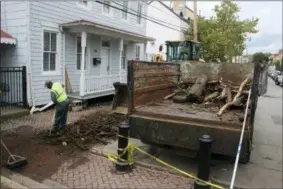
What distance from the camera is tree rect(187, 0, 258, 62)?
29.6 m

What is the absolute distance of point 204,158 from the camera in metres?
4.16

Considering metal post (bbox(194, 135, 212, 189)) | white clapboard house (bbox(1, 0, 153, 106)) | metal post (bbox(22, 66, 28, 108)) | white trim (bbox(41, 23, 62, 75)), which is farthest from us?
white trim (bbox(41, 23, 62, 75))

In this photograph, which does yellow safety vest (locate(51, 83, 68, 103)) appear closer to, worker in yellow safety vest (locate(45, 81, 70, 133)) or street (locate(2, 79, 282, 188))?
worker in yellow safety vest (locate(45, 81, 70, 133))

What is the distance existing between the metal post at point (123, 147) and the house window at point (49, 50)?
6915 millimetres

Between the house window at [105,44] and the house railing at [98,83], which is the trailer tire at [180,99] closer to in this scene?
the house railing at [98,83]

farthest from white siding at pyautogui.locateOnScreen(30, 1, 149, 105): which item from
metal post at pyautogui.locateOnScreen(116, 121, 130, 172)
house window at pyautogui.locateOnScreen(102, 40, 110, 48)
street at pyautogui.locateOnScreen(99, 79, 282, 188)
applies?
metal post at pyautogui.locateOnScreen(116, 121, 130, 172)

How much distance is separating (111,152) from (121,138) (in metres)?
1.11

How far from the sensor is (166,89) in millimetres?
6828

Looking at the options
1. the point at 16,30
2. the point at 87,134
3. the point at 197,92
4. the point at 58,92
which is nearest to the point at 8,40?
the point at 16,30

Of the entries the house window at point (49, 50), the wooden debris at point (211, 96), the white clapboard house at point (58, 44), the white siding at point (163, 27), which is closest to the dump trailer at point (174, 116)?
the wooden debris at point (211, 96)

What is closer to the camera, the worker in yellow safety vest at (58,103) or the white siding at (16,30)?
the worker in yellow safety vest at (58,103)

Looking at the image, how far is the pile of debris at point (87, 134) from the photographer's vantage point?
658 centimetres

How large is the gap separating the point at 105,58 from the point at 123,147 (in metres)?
10.1

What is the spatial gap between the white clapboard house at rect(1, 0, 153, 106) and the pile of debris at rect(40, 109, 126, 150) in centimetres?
339
